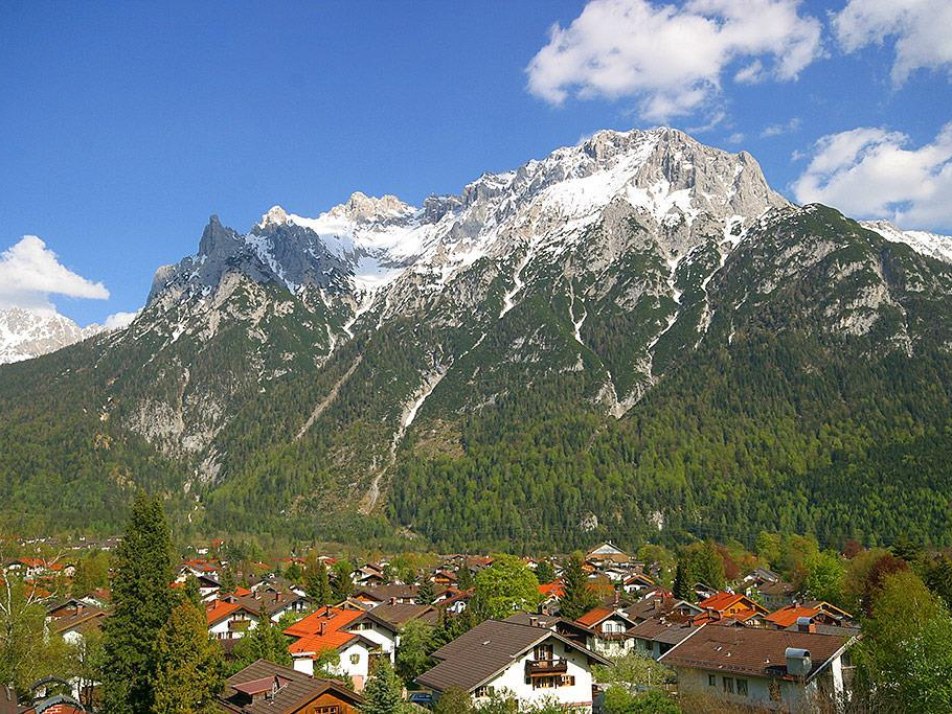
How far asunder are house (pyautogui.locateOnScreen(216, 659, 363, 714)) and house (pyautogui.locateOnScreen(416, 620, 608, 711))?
4021 millimetres

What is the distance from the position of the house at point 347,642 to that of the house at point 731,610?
83.0ft

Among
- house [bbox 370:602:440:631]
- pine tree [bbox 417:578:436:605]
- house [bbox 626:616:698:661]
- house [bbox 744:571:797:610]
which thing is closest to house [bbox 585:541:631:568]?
house [bbox 744:571:797:610]

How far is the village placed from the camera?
4169cm

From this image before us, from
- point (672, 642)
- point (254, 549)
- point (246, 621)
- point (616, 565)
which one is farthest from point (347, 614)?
point (254, 549)

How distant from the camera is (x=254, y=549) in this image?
164 metres

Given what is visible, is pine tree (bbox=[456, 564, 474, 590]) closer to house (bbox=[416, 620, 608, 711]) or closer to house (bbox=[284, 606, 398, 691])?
house (bbox=[284, 606, 398, 691])

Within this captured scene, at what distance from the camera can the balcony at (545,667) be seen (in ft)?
138

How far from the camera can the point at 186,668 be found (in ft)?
123

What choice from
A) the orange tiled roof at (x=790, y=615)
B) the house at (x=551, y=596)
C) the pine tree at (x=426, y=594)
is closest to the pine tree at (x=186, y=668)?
the house at (x=551, y=596)

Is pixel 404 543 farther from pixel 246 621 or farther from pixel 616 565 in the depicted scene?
pixel 246 621

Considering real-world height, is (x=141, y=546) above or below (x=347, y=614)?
above

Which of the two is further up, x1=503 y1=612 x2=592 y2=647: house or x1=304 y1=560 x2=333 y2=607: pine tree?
x1=503 y1=612 x2=592 y2=647: house

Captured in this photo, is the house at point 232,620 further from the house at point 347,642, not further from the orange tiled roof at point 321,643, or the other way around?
the orange tiled roof at point 321,643

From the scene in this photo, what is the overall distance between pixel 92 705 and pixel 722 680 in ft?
138
